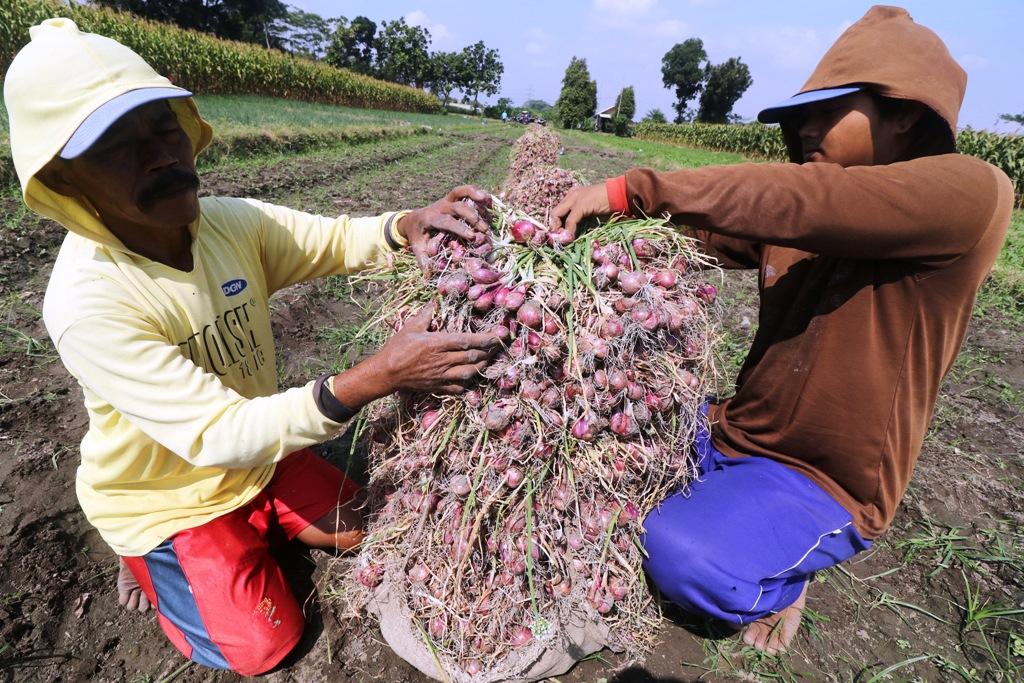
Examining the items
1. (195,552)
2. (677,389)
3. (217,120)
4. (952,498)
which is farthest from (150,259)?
(217,120)

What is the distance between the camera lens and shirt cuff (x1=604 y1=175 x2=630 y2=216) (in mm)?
1478

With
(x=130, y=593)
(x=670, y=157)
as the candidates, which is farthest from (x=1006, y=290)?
(x=670, y=157)

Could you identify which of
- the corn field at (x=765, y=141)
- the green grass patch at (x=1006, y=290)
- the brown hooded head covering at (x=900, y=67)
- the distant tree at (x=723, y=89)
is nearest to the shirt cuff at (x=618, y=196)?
the brown hooded head covering at (x=900, y=67)

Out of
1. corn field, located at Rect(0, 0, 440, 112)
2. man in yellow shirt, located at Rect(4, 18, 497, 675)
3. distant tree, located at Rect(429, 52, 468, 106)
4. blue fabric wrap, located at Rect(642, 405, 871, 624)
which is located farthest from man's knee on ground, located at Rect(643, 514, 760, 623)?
distant tree, located at Rect(429, 52, 468, 106)

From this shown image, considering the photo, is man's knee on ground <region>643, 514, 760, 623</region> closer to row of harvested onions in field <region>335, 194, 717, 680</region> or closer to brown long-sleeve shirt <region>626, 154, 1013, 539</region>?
row of harvested onions in field <region>335, 194, 717, 680</region>

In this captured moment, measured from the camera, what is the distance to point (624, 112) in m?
54.7

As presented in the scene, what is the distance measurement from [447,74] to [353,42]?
12.8m

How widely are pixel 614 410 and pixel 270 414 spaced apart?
0.96 metres

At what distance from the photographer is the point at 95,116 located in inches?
47.7

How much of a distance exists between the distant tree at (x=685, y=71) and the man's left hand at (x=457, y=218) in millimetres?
70152

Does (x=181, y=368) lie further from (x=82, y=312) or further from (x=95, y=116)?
(x=95, y=116)

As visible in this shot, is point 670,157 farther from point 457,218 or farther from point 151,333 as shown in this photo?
point 151,333

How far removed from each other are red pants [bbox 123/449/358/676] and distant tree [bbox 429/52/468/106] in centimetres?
7459

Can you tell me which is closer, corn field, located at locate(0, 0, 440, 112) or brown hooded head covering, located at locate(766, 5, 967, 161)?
brown hooded head covering, located at locate(766, 5, 967, 161)
